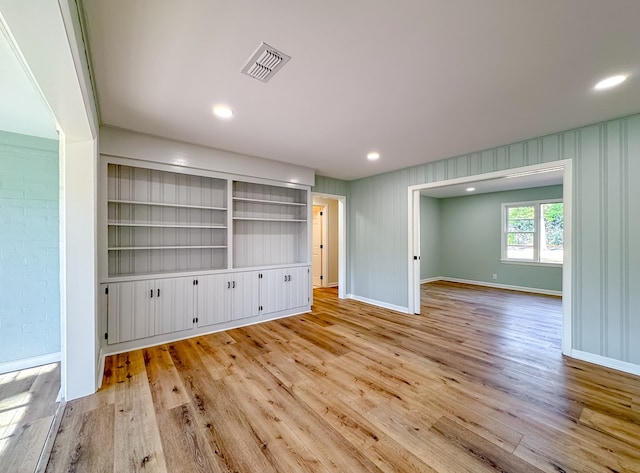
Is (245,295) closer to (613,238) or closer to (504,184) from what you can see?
(613,238)

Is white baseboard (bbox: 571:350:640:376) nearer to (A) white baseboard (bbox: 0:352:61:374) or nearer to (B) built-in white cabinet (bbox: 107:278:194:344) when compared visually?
(B) built-in white cabinet (bbox: 107:278:194:344)

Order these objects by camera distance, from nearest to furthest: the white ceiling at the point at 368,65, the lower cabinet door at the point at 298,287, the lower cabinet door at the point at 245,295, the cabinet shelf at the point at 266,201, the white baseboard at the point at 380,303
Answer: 1. the white ceiling at the point at 368,65
2. the lower cabinet door at the point at 245,295
3. the cabinet shelf at the point at 266,201
4. the lower cabinet door at the point at 298,287
5. the white baseboard at the point at 380,303

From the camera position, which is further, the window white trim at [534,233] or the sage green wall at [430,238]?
the sage green wall at [430,238]

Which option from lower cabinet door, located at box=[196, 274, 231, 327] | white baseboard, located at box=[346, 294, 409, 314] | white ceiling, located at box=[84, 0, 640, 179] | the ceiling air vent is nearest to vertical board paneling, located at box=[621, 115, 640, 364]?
white ceiling, located at box=[84, 0, 640, 179]

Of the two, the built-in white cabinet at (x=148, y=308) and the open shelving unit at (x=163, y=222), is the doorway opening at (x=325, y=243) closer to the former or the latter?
the open shelving unit at (x=163, y=222)

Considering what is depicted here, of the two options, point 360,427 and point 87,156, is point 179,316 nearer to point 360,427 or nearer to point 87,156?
point 87,156

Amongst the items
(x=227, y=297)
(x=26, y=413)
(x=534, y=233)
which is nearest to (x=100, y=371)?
(x=26, y=413)

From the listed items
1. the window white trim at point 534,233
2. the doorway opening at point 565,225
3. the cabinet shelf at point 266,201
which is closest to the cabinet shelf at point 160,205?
the cabinet shelf at point 266,201

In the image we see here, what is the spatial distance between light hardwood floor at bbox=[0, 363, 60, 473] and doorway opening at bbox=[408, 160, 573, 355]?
4380mm

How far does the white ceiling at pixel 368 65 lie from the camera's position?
1371 mm

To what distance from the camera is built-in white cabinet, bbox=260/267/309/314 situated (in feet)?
13.3

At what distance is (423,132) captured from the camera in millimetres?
2936

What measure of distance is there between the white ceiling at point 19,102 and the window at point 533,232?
8467 mm

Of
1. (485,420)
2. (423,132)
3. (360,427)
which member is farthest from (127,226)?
(485,420)
